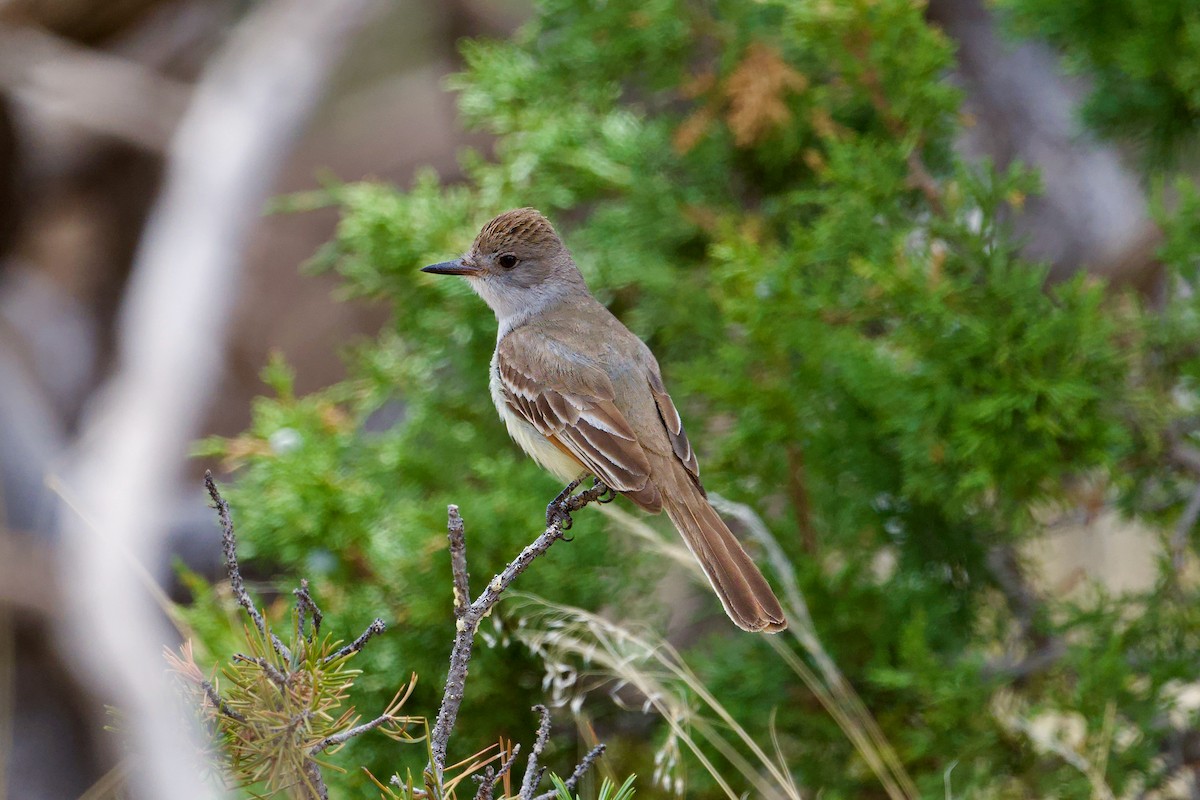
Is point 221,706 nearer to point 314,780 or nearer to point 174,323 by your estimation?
point 314,780

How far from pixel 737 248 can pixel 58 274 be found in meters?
4.68

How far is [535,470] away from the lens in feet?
12.7

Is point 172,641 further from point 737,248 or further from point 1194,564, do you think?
point 1194,564

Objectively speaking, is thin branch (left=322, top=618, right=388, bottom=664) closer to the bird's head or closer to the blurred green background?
the blurred green background

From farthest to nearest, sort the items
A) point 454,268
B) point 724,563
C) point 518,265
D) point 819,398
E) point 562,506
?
point 819,398 → point 518,265 → point 454,268 → point 562,506 → point 724,563

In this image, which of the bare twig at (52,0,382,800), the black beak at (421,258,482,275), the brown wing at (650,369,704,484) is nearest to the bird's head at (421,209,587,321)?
the black beak at (421,258,482,275)

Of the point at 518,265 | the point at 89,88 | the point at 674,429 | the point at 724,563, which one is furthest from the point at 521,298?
the point at 89,88

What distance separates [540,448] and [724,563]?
0.71 meters

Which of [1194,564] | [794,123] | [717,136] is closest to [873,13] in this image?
[794,123]

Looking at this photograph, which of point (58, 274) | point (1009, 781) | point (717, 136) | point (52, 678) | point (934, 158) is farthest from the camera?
point (58, 274)

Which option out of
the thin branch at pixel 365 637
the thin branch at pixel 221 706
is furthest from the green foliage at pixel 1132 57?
the thin branch at pixel 221 706

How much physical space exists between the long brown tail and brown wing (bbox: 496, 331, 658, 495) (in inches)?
3.9

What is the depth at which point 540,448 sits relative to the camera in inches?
119

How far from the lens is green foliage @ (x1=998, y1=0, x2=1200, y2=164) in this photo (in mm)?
3484
